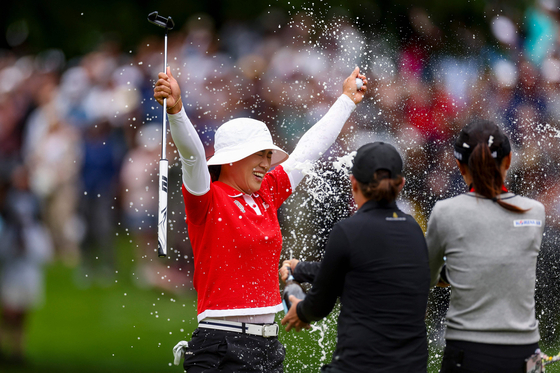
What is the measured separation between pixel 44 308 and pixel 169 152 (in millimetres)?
1655

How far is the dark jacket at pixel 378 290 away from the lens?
2.08 metres

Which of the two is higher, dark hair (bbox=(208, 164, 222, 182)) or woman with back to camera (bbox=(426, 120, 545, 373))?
dark hair (bbox=(208, 164, 222, 182))

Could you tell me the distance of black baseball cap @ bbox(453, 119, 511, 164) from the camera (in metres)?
2.28

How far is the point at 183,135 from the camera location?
2.46 metres

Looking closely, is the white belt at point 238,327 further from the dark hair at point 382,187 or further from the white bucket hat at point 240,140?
the dark hair at point 382,187

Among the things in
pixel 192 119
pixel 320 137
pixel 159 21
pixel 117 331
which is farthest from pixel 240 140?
pixel 192 119

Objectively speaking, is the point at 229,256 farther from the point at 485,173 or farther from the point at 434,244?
the point at 485,173

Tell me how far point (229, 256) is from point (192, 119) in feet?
10.9

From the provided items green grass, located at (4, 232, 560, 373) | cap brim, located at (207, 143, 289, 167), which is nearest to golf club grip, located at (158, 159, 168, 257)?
cap brim, located at (207, 143, 289, 167)

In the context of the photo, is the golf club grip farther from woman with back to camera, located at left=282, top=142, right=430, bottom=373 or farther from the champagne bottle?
woman with back to camera, located at left=282, top=142, right=430, bottom=373

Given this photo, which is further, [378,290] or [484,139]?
[484,139]

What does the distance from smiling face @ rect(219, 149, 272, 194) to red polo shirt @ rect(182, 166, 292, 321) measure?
108 millimetres

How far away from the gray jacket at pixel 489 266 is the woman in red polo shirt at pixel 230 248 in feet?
2.54

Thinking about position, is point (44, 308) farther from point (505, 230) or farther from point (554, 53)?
point (554, 53)
